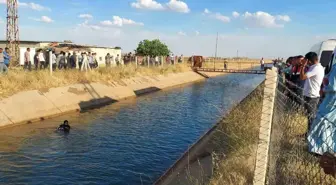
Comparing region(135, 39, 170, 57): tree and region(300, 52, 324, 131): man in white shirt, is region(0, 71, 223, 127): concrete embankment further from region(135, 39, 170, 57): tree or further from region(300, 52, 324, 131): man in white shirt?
region(135, 39, 170, 57): tree

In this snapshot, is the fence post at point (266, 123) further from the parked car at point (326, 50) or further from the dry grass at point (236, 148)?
the parked car at point (326, 50)

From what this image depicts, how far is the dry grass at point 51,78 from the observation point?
659 inches

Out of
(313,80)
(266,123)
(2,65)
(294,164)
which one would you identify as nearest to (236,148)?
(294,164)

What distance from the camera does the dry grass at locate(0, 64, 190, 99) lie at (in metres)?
16.7

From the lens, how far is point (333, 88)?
5301 mm

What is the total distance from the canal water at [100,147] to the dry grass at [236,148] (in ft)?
5.00

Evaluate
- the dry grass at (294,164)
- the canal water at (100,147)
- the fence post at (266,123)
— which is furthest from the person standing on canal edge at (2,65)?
the fence post at (266,123)

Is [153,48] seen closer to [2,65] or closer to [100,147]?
[2,65]

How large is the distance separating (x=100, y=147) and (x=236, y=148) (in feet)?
17.6

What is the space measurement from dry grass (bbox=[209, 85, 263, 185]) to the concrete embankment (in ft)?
30.1

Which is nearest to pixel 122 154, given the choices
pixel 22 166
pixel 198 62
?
pixel 22 166

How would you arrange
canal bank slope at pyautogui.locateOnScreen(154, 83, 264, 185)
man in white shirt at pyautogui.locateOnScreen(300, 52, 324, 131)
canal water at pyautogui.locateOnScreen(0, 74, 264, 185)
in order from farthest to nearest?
canal water at pyautogui.locateOnScreen(0, 74, 264, 185)
man in white shirt at pyautogui.locateOnScreen(300, 52, 324, 131)
canal bank slope at pyautogui.locateOnScreen(154, 83, 264, 185)

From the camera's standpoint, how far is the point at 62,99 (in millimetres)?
18922

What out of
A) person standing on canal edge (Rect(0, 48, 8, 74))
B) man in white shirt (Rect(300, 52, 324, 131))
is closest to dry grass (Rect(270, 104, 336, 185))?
man in white shirt (Rect(300, 52, 324, 131))
